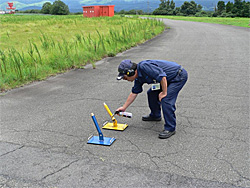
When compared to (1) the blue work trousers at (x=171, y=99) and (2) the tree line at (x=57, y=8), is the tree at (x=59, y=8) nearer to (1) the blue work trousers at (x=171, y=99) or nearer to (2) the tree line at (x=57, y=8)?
(2) the tree line at (x=57, y=8)

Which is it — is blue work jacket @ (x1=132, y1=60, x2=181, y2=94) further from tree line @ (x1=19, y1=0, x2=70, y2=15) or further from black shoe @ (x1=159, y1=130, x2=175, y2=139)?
tree line @ (x1=19, y1=0, x2=70, y2=15)

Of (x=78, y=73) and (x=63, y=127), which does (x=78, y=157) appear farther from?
(x=78, y=73)

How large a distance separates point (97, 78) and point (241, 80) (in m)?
3.77

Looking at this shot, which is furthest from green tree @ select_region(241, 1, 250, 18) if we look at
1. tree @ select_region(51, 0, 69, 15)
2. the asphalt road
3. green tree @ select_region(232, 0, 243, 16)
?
the asphalt road

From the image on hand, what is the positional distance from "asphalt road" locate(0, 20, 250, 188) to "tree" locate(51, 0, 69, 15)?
66435 millimetres

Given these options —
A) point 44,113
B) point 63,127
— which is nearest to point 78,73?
point 44,113

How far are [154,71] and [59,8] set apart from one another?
72.9 m

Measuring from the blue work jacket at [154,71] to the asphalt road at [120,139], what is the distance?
882 mm

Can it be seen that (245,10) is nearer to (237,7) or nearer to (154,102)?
(237,7)

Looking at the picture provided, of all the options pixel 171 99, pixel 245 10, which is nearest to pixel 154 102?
pixel 171 99

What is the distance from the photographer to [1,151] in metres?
3.85

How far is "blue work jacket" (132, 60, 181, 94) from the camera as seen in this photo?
12.4ft

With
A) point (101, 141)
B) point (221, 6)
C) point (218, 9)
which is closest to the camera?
point (101, 141)

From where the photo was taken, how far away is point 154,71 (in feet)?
12.3
